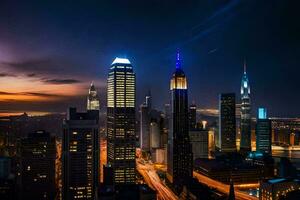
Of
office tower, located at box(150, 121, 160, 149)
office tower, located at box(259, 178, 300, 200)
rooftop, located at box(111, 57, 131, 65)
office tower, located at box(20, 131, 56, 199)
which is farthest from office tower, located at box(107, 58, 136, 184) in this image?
office tower, located at box(150, 121, 160, 149)

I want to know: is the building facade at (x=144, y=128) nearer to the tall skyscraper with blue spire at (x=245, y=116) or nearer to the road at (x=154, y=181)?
the road at (x=154, y=181)

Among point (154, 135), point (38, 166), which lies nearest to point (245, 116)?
point (154, 135)

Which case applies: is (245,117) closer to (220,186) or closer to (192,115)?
(192,115)

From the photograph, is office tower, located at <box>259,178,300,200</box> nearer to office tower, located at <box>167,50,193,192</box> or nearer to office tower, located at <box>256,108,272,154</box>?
office tower, located at <box>167,50,193,192</box>

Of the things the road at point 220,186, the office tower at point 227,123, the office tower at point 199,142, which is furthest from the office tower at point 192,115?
the road at point 220,186

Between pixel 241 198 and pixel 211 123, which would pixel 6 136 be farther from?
pixel 211 123

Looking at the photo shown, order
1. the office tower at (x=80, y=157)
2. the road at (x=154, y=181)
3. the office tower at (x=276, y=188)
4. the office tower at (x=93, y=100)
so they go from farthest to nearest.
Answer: the office tower at (x=93, y=100)
the road at (x=154, y=181)
the office tower at (x=80, y=157)
the office tower at (x=276, y=188)
